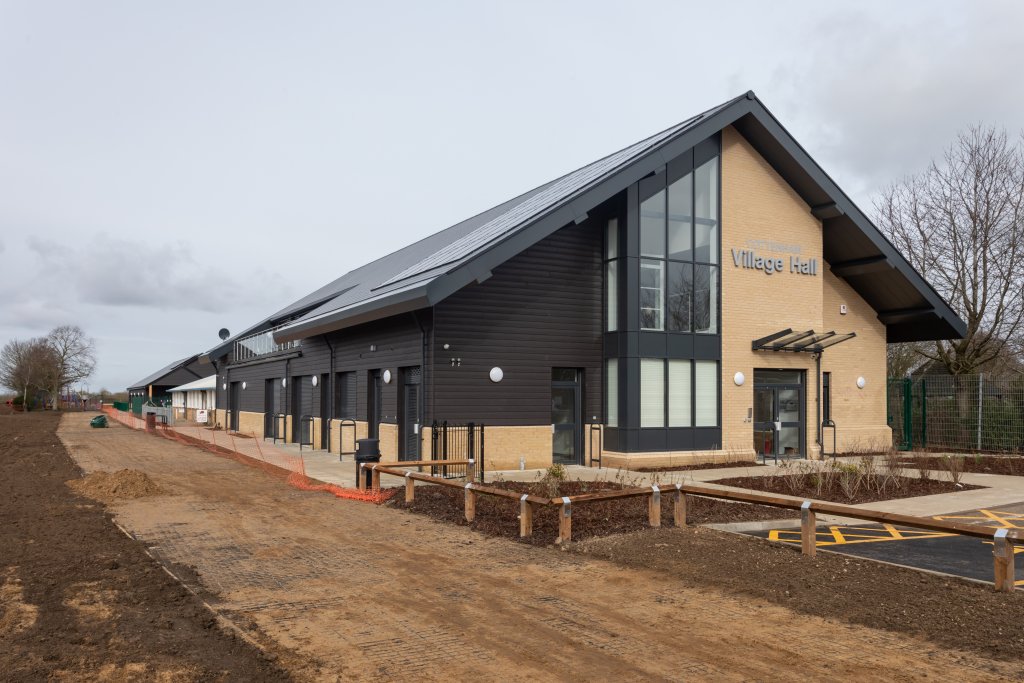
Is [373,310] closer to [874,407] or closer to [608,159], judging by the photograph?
[608,159]

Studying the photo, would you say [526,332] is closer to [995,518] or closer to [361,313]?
[361,313]

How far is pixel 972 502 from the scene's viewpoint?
14430 millimetres

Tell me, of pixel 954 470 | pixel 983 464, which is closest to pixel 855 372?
pixel 983 464

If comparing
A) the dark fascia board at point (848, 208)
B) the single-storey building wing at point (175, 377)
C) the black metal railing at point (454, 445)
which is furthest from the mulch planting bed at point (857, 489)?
the single-storey building wing at point (175, 377)

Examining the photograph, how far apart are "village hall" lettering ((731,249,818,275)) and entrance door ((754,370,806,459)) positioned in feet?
9.54

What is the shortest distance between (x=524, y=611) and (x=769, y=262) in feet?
58.3

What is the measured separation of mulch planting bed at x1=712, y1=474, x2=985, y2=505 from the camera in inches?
581

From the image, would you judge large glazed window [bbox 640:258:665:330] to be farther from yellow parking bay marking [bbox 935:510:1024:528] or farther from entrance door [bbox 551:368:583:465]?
yellow parking bay marking [bbox 935:510:1024:528]

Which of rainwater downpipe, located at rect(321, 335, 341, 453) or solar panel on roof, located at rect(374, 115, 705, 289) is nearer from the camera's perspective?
solar panel on roof, located at rect(374, 115, 705, 289)

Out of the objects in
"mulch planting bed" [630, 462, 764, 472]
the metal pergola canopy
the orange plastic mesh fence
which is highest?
the metal pergola canopy

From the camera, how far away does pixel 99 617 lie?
7.16m

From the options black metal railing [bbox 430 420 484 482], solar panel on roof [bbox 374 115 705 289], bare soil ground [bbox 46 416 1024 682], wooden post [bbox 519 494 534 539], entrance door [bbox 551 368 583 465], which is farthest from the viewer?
entrance door [bbox 551 368 583 465]

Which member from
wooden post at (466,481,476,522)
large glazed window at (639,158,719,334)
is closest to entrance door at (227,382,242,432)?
large glazed window at (639,158,719,334)

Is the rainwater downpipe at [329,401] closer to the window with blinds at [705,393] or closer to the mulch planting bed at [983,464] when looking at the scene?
the window with blinds at [705,393]
